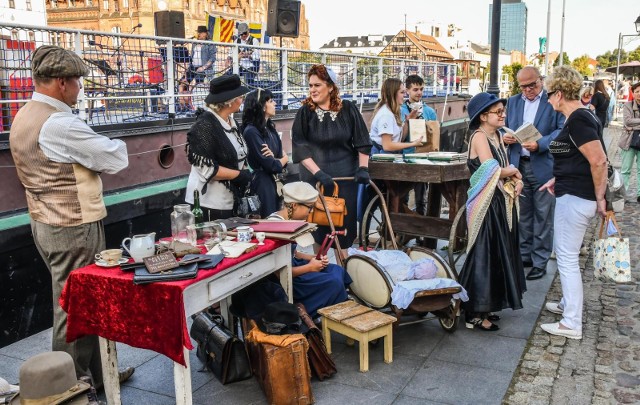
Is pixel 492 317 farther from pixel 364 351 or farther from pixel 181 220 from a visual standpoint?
pixel 181 220

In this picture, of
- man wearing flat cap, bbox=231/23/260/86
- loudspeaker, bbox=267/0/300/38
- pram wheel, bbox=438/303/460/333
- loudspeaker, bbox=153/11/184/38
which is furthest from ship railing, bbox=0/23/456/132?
pram wheel, bbox=438/303/460/333

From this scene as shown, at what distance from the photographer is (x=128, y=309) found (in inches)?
126

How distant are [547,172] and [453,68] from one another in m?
16.4

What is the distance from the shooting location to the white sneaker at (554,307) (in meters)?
5.33

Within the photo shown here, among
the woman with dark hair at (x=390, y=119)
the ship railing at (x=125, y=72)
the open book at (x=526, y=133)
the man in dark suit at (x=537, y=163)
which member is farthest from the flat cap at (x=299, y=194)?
the man in dark suit at (x=537, y=163)

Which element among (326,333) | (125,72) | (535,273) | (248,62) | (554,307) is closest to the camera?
(326,333)

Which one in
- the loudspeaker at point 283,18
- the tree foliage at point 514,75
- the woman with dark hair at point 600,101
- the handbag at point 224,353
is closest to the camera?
the handbag at point 224,353

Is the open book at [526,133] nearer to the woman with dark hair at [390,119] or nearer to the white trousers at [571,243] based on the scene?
the woman with dark hair at [390,119]

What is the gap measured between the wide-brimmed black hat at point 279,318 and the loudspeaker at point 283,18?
9.90 m

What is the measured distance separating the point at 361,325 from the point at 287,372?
26.5 inches

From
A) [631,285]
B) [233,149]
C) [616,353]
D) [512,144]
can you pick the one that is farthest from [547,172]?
[233,149]

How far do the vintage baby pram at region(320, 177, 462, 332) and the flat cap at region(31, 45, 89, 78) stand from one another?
2.34 metres

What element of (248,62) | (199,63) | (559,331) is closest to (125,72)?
(199,63)

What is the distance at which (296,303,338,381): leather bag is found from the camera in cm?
395
